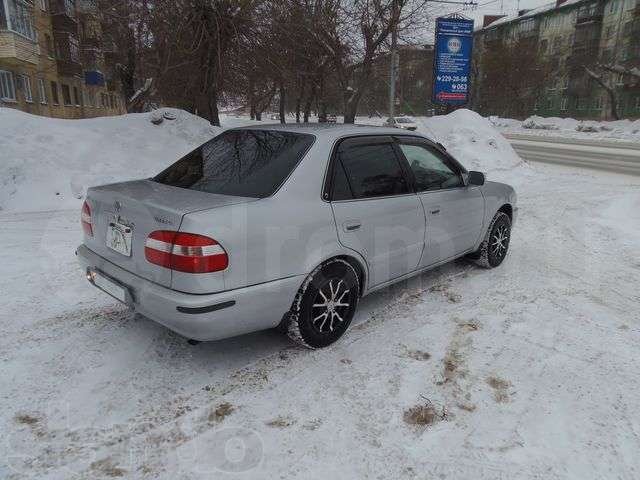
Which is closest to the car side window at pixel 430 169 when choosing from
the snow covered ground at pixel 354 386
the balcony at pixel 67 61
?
the snow covered ground at pixel 354 386

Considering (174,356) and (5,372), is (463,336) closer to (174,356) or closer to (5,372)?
(174,356)

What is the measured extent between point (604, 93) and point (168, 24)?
171 feet

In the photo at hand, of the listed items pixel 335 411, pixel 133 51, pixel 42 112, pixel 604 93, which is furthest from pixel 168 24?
pixel 604 93

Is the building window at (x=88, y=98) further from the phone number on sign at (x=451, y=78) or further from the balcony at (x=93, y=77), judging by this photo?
the phone number on sign at (x=451, y=78)

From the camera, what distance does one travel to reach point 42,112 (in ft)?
91.2

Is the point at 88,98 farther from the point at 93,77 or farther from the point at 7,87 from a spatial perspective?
the point at 7,87

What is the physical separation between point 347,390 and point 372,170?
1650mm

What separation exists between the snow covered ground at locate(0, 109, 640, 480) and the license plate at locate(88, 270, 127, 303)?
1.49 ft

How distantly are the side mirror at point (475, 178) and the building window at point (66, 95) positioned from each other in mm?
34838

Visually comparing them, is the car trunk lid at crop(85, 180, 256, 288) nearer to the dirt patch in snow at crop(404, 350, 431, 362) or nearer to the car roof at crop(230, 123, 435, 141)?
the car roof at crop(230, 123, 435, 141)

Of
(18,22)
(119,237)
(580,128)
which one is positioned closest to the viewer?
(119,237)

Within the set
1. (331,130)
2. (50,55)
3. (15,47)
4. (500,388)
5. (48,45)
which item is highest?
(48,45)

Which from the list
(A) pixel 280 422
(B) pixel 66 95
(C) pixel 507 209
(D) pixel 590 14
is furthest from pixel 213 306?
(D) pixel 590 14

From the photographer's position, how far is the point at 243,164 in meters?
3.28
